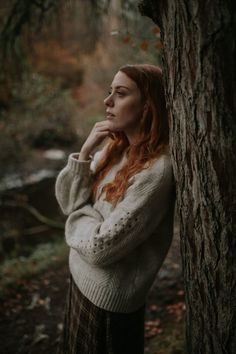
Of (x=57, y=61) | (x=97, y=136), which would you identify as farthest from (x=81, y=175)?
(x=57, y=61)

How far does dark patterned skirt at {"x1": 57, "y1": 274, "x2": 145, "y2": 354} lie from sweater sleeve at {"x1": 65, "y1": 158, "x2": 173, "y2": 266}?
0.39 m

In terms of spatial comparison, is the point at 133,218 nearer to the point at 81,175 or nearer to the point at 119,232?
the point at 119,232

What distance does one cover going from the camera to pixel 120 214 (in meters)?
1.74

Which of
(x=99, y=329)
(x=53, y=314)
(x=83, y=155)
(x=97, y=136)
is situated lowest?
(x=53, y=314)

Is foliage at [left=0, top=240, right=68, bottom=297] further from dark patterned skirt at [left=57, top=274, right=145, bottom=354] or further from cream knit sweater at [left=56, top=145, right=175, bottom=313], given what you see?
cream knit sweater at [left=56, top=145, right=175, bottom=313]

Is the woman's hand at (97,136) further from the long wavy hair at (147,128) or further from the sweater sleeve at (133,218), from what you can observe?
the sweater sleeve at (133,218)

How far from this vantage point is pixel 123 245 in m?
1.75

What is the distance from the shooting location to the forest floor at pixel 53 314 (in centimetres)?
321

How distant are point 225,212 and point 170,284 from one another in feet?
8.63

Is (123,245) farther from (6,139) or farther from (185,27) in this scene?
(6,139)

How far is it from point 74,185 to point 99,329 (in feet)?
2.65

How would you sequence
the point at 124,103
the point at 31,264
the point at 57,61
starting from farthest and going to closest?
the point at 57,61
the point at 31,264
the point at 124,103

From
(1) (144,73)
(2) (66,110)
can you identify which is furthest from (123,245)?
(2) (66,110)

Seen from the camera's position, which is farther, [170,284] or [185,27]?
[170,284]
